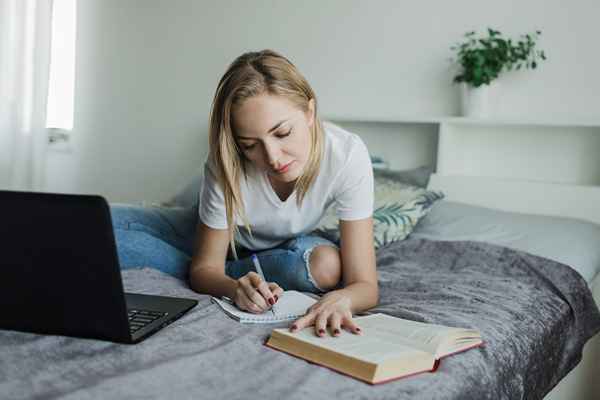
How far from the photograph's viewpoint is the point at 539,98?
2.21m

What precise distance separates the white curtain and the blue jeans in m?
1.82

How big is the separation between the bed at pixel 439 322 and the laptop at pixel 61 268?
0.03m

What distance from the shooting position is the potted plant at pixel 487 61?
216cm

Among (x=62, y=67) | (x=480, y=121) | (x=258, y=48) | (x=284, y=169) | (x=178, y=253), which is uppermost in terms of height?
(x=258, y=48)

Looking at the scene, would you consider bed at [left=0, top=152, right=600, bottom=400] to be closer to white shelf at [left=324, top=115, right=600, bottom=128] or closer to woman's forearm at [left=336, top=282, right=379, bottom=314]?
woman's forearm at [left=336, top=282, right=379, bottom=314]

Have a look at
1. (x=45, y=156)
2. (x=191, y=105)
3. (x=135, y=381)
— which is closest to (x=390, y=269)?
(x=135, y=381)

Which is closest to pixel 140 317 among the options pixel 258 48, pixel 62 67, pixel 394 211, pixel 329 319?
pixel 329 319

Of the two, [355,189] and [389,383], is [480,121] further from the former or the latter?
[389,383]

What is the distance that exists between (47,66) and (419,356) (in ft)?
9.77

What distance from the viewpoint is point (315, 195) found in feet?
4.67

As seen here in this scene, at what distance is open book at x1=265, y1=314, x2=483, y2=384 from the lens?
0.87m

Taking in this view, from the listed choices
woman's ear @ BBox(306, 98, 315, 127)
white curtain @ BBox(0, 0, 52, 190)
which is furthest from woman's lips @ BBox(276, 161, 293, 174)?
white curtain @ BBox(0, 0, 52, 190)

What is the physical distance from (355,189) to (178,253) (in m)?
0.44

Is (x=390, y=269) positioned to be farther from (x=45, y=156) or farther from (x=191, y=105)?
(x=45, y=156)
